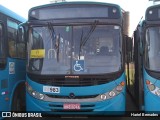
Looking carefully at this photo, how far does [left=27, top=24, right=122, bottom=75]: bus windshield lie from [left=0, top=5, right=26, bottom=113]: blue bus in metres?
0.65

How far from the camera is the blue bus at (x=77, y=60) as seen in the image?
26.9ft

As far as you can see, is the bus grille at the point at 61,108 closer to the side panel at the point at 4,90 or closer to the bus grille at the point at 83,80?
the bus grille at the point at 83,80

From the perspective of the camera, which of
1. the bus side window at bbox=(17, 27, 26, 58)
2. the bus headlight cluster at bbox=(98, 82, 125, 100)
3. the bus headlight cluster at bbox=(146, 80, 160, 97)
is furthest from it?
the bus side window at bbox=(17, 27, 26, 58)

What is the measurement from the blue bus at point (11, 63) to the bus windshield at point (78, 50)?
2.13ft

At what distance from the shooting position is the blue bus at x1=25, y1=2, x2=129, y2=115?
820cm

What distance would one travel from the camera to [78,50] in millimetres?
8367

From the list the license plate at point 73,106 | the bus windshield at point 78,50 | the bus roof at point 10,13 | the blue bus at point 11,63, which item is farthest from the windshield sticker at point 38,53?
the license plate at point 73,106

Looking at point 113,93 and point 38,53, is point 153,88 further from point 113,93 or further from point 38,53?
point 38,53

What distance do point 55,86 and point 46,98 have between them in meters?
0.38

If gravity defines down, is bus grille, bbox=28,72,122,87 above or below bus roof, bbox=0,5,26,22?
below

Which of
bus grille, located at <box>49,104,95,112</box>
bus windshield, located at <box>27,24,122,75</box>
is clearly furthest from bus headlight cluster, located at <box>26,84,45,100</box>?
bus windshield, located at <box>27,24,122,75</box>

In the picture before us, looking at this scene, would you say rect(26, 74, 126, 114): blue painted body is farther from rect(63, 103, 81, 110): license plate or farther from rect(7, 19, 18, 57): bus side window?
rect(7, 19, 18, 57): bus side window

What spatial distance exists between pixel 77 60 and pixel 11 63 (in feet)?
5.71

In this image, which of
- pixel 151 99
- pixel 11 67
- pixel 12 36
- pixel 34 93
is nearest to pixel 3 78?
pixel 11 67
